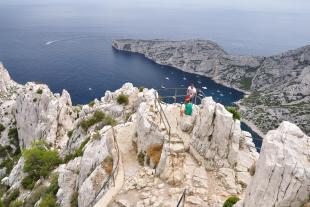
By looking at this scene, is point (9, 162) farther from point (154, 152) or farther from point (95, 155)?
point (154, 152)

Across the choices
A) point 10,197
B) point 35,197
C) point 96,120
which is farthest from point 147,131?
point 10,197

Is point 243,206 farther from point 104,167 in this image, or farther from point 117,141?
point 117,141

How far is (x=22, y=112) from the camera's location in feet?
290

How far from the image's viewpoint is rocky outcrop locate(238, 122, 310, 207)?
15.4 m

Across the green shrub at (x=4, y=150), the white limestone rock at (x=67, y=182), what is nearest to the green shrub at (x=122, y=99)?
the white limestone rock at (x=67, y=182)

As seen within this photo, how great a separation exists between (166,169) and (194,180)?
2.55 metres

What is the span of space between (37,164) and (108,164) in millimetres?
23799

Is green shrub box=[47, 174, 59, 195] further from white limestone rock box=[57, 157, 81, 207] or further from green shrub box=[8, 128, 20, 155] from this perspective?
green shrub box=[8, 128, 20, 155]

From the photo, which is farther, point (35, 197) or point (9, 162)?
point (9, 162)

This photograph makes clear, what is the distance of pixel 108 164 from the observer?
30641 mm

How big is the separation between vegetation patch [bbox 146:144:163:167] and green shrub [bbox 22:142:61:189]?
22991mm

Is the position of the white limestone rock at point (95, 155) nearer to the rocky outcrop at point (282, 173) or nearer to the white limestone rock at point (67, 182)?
the white limestone rock at point (67, 182)

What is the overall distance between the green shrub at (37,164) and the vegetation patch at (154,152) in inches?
905

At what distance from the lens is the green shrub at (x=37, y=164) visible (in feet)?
156
